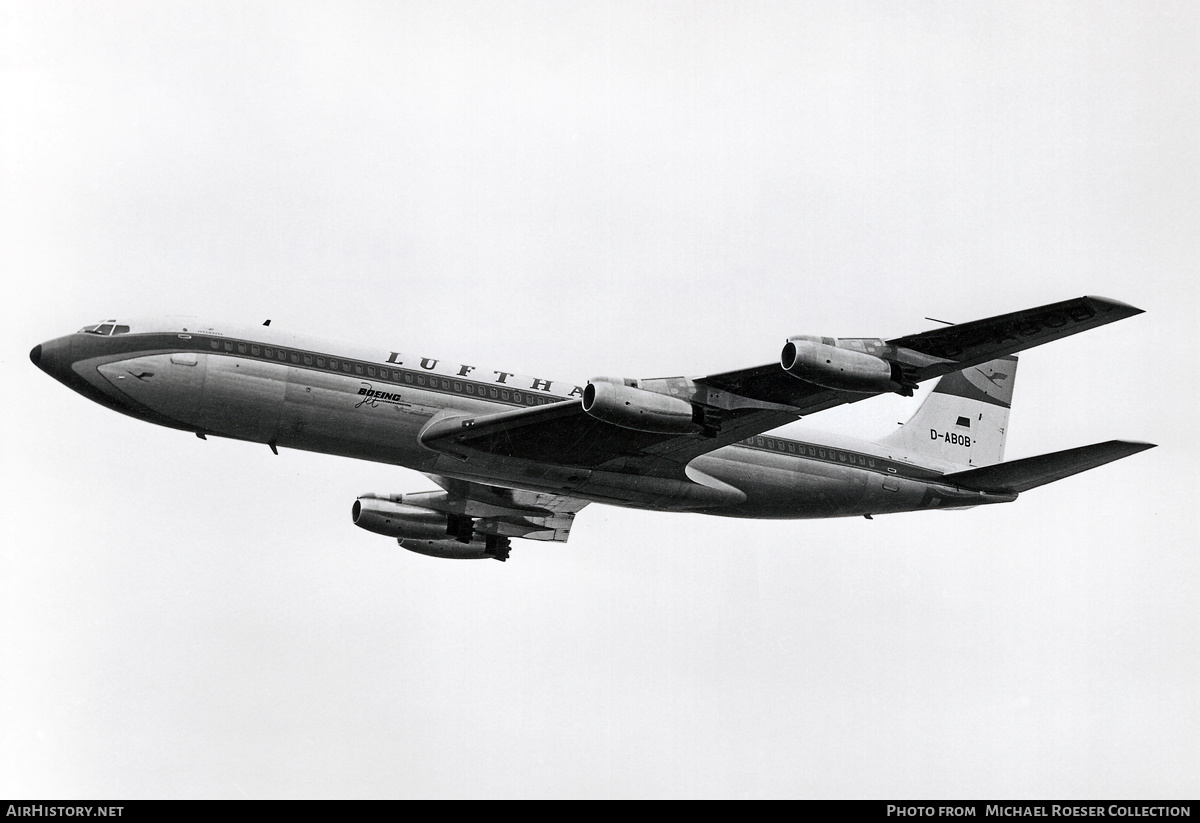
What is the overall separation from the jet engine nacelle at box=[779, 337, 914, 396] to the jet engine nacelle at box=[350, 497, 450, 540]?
15.8 metres

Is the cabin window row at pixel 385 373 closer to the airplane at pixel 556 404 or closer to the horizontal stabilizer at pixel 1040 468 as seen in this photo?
the airplane at pixel 556 404

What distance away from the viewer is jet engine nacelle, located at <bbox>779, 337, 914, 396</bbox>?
30.0 meters

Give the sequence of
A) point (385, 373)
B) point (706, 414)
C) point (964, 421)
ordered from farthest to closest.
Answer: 1. point (964, 421)
2. point (385, 373)
3. point (706, 414)

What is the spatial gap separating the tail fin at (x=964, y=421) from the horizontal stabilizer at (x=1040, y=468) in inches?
82.8

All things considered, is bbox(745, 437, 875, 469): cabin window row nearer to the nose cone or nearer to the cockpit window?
the cockpit window

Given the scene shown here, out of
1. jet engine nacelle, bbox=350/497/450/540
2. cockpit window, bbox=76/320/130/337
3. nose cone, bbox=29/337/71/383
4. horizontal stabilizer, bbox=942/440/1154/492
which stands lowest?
jet engine nacelle, bbox=350/497/450/540

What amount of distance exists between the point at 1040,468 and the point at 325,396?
20534mm

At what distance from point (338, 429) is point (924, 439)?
20.1 meters

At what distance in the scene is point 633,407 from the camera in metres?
31.5

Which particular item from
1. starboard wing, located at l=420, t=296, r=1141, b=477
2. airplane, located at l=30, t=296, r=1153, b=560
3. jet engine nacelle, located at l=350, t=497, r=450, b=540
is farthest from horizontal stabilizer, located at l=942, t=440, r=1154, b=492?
jet engine nacelle, located at l=350, t=497, r=450, b=540

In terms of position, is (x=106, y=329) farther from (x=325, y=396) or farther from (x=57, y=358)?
(x=325, y=396)

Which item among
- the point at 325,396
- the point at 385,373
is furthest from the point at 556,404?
the point at 325,396

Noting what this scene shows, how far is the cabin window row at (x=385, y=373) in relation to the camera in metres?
33.1

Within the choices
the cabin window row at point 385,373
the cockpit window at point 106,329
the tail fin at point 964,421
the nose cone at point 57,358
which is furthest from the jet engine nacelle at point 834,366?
the nose cone at point 57,358
